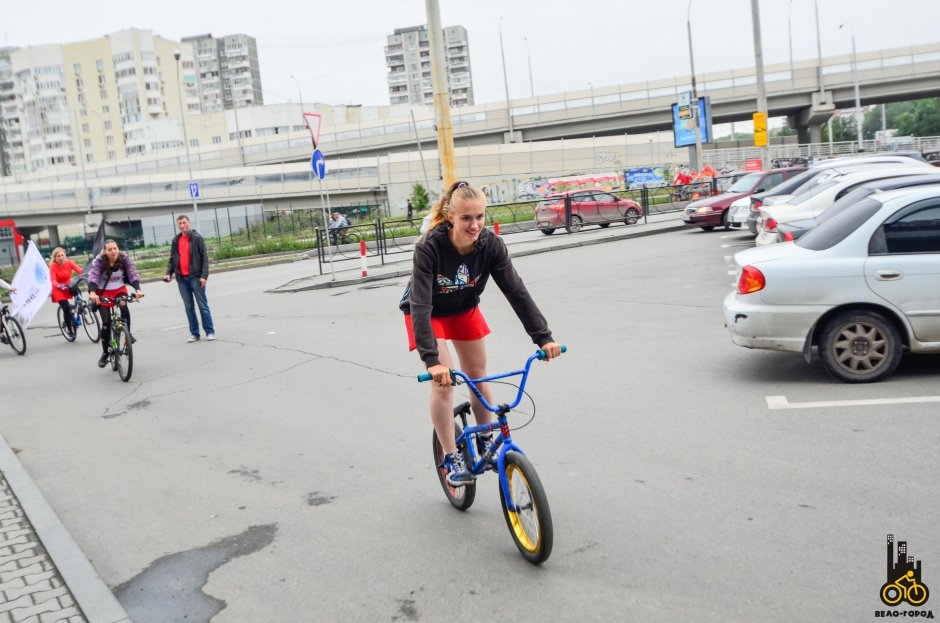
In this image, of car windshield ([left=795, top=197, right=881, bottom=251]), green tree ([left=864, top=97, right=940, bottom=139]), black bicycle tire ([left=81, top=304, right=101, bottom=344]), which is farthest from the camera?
green tree ([left=864, top=97, right=940, bottom=139])

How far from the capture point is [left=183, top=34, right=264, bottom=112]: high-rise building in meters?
161

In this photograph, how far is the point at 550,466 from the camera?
5590 millimetres

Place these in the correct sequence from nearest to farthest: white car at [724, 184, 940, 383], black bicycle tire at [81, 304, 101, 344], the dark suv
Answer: white car at [724, 184, 940, 383] < black bicycle tire at [81, 304, 101, 344] < the dark suv

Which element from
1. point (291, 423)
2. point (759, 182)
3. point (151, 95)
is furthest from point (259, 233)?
point (151, 95)

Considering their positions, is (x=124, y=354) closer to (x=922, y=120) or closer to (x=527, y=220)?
(x=527, y=220)

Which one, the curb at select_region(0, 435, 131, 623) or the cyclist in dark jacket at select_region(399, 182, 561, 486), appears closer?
the curb at select_region(0, 435, 131, 623)

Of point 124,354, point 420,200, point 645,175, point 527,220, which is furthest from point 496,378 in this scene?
point 645,175

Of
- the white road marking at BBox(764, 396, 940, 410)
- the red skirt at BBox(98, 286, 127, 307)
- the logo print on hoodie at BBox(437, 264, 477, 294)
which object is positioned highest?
the logo print on hoodie at BBox(437, 264, 477, 294)

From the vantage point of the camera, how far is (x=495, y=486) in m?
5.33

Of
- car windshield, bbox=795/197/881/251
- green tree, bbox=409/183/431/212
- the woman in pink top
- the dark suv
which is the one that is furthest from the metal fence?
green tree, bbox=409/183/431/212

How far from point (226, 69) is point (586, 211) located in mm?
148575

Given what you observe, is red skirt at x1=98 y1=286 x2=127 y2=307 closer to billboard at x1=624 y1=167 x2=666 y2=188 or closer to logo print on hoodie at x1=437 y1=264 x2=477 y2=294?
logo print on hoodie at x1=437 y1=264 x2=477 y2=294

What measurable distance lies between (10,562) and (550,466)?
326 cm

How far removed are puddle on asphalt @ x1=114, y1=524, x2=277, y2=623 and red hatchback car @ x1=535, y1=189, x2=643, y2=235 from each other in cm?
2473
